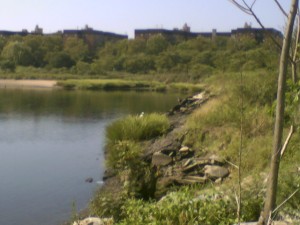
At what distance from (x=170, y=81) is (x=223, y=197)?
45292mm

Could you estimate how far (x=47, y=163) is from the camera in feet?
37.8

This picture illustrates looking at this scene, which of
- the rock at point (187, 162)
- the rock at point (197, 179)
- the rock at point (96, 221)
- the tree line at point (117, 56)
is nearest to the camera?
the rock at point (96, 221)

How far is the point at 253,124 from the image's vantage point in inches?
356

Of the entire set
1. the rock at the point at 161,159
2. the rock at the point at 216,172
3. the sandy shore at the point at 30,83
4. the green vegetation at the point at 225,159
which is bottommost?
the sandy shore at the point at 30,83

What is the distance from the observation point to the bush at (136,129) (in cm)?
1238

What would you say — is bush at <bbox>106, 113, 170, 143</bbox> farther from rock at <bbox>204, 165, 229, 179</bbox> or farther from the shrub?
the shrub

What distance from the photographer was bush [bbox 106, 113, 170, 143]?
1238 cm

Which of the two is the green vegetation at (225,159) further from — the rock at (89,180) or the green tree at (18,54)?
the green tree at (18,54)

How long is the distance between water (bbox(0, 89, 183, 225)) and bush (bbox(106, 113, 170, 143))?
0.68 m

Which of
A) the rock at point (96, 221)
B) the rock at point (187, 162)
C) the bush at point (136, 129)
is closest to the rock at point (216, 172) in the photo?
the rock at point (187, 162)

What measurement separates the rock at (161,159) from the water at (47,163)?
47.7 inches

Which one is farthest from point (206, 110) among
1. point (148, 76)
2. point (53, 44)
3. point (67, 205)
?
point (53, 44)

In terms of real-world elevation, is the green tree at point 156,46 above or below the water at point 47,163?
above

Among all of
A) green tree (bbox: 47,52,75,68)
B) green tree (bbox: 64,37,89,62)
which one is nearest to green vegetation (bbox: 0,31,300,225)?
green tree (bbox: 47,52,75,68)
